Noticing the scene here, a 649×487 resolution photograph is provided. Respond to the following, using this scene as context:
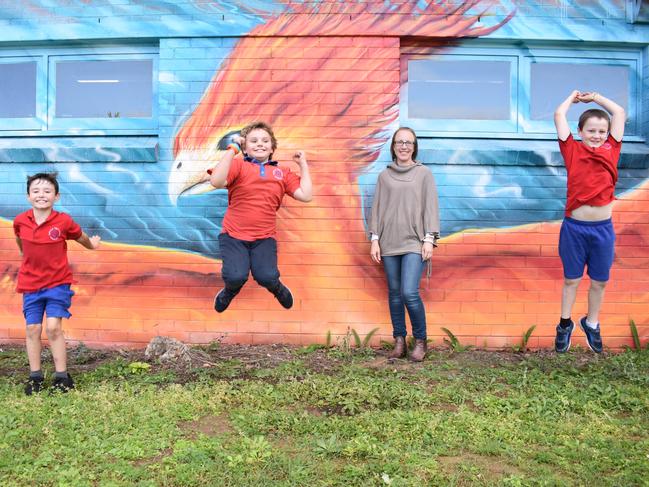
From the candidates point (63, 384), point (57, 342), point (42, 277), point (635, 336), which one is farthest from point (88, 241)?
point (635, 336)

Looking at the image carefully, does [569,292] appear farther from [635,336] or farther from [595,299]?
[635,336]

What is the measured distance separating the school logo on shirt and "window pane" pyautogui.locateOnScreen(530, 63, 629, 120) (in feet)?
15.0

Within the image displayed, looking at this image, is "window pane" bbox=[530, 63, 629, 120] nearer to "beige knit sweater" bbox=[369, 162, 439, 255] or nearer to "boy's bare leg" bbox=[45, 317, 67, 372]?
"beige knit sweater" bbox=[369, 162, 439, 255]

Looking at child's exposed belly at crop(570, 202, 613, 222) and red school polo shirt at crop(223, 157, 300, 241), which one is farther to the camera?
red school polo shirt at crop(223, 157, 300, 241)

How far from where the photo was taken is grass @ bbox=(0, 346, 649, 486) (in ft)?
10.5

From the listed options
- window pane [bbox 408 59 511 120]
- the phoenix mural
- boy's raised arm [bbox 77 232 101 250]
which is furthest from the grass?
window pane [bbox 408 59 511 120]

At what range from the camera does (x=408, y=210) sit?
5.32 m

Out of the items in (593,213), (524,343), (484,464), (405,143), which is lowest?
(484,464)

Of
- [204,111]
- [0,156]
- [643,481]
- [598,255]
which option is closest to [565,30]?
[598,255]

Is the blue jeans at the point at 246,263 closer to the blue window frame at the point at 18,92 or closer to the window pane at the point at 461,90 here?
the window pane at the point at 461,90

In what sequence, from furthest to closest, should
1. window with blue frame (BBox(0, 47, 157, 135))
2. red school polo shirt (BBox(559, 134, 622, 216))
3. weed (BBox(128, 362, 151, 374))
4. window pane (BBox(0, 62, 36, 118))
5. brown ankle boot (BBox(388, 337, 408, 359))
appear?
window pane (BBox(0, 62, 36, 118)) → window with blue frame (BBox(0, 47, 157, 135)) → brown ankle boot (BBox(388, 337, 408, 359)) → weed (BBox(128, 362, 151, 374)) → red school polo shirt (BBox(559, 134, 622, 216))

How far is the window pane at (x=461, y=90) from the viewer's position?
19.7ft

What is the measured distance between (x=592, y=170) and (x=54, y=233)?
4195 mm

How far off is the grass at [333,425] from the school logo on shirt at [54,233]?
1168mm
